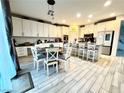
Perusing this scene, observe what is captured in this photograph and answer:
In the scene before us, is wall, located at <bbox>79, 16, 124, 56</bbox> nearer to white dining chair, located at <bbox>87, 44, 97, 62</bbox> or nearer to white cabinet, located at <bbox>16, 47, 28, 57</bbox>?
white dining chair, located at <bbox>87, 44, 97, 62</bbox>

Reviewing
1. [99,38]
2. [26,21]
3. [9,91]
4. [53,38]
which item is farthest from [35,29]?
[99,38]

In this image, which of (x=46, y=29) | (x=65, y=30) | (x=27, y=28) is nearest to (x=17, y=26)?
(x=27, y=28)

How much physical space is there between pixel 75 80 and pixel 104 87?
2.57 ft

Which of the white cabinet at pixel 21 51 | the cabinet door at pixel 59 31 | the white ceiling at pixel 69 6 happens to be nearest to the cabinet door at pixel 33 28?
the white cabinet at pixel 21 51

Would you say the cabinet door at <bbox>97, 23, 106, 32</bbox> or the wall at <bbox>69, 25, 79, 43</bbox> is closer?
the cabinet door at <bbox>97, 23, 106, 32</bbox>

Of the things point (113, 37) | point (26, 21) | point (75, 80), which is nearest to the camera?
point (75, 80)

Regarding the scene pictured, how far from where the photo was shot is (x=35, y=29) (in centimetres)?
587

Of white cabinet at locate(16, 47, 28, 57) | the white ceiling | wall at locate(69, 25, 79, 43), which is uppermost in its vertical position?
the white ceiling

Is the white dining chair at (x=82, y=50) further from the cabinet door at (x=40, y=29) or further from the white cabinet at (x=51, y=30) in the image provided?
the cabinet door at (x=40, y=29)

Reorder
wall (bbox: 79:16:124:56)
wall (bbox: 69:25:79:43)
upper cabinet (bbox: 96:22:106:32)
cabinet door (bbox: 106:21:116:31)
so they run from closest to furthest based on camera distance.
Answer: wall (bbox: 79:16:124:56), cabinet door (bbox: 106:21:116:31), upper cabinet (bbox: 96:22:106:32), wall (bbox: 69:25:79:43)

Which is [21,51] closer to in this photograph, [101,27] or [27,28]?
[27,28]

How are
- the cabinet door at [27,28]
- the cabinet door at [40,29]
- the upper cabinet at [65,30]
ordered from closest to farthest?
the cabinet door at [27,28]
the cabinet door at [40,29]
the upper cabinet at [65,30]

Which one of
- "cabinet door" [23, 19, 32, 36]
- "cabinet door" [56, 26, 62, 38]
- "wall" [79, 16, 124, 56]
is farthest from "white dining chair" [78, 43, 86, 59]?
"cabinet door" [23, 19, 32, 36]

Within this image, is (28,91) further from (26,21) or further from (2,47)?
(26,21)
